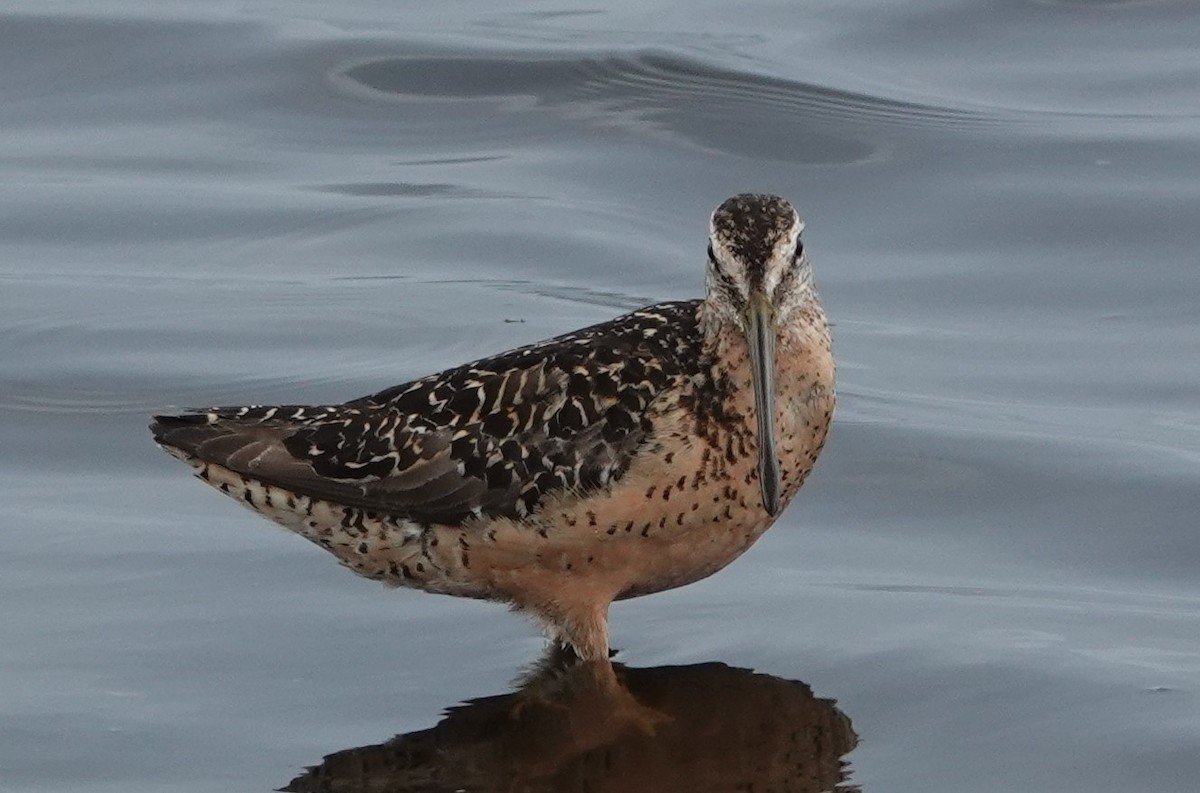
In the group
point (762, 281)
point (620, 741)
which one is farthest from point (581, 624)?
point (762, 281)

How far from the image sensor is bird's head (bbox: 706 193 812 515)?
738 cm

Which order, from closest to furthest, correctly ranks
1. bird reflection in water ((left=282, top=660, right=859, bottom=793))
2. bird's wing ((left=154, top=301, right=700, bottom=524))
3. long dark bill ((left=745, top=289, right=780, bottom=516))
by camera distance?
bird reflection in water ((left=282, top=660, right=859, bottom=793))
long dark bill ((left=745, top=289, right=780, bottom=516))
bird's wing ((left=154, top=301, right=700, bottom=524))

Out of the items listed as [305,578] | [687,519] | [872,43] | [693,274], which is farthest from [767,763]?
[872,43]

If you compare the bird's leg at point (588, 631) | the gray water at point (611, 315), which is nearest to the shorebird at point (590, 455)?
the bird's leg at point (588, 631)

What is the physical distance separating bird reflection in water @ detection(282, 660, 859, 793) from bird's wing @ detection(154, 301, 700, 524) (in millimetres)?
637

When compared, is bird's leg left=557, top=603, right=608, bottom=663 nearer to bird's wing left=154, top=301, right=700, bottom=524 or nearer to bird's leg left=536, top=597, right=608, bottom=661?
bird's leg left=536, top=597, right=608, bottom=661

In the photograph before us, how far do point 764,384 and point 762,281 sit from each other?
1.03ft

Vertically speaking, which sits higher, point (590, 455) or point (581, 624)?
point (590, 455)

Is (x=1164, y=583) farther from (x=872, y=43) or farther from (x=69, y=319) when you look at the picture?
(x=872, y=43)

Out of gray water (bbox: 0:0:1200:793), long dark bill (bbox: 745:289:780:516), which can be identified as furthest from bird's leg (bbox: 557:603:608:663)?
long dark bill (bbox: 745:289:780:516)

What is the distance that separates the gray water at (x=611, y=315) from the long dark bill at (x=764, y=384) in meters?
0.69

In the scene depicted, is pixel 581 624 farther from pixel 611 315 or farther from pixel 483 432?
pixel 611 315

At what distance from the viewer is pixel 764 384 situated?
738 centimetres

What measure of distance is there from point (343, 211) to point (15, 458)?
3.53 meters
